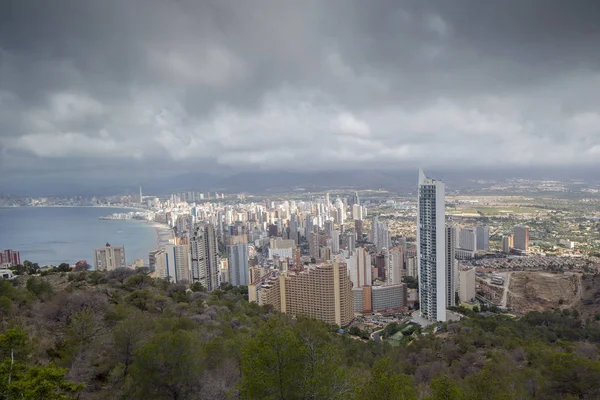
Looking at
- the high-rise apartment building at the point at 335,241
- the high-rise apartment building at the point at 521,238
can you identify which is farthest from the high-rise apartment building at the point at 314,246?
the high-rise apartment building at the point at 521,238

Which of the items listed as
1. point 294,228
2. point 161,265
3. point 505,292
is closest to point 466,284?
point 505,292

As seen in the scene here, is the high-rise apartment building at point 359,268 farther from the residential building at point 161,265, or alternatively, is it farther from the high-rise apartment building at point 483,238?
Result: the high-rise apartment building at point 483,238

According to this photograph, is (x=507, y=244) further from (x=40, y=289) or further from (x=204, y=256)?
(x=40, y=289)

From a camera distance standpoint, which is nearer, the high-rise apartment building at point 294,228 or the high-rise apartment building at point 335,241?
the high-rise apartment building at point 335,241

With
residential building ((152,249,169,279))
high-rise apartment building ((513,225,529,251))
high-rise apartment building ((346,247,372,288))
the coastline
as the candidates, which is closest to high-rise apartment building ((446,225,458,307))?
high-rise apartment building ((346,247,372,288))

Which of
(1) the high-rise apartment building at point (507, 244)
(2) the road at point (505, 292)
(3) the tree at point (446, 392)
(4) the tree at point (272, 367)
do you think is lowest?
(2) the road at point (505, 292)

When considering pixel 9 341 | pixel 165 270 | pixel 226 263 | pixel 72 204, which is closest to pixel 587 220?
pixel 226 263
